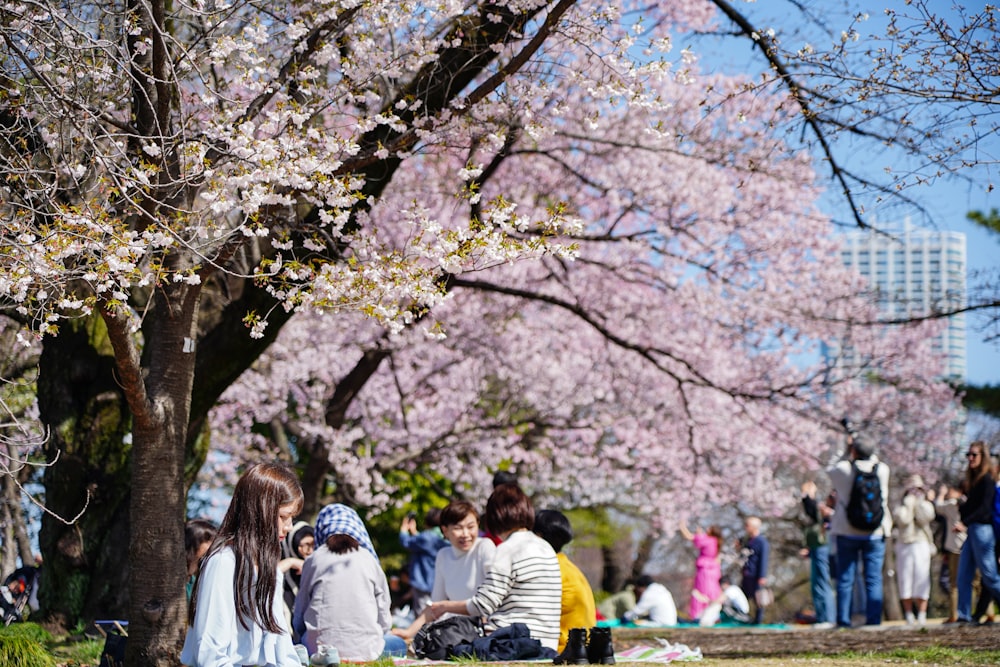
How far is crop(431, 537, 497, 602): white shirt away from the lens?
6.55 m

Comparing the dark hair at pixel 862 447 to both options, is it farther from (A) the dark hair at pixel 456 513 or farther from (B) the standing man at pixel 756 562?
(A) the dark hair at pixel 456 513

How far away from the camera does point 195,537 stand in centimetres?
700

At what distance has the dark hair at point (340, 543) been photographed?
618 cm

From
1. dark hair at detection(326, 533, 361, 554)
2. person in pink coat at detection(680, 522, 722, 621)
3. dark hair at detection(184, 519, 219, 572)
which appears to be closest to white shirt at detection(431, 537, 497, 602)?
dark hair at detection(326, 533, 361, 554)

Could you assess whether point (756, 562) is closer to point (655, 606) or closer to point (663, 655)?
point (655, 606)

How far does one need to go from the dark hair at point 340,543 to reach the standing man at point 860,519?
479cm

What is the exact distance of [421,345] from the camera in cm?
1455

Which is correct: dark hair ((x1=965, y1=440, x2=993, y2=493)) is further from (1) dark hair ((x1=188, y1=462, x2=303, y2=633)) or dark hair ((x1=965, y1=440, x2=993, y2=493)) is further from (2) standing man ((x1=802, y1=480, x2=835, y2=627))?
(1) dark hair ((x1=188, y1=462, x2=303, y2=633))


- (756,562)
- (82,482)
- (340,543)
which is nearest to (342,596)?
(340,543)

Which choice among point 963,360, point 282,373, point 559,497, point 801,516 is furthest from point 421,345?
point 963,360

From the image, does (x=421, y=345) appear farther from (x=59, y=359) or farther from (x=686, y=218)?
(x=59, y=359)

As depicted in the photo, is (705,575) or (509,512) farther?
(705,575)

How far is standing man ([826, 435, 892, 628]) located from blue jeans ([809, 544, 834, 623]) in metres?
1.80

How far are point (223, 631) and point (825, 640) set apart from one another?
6120 millimetres
